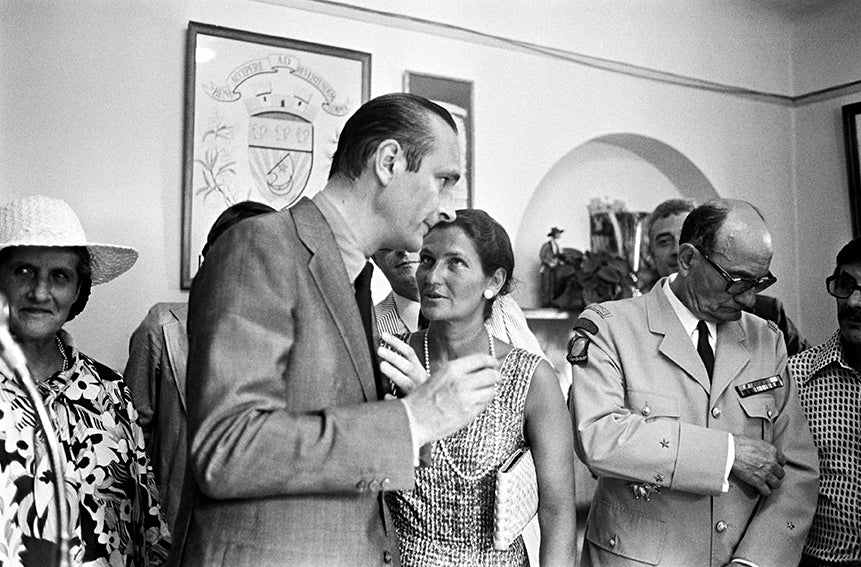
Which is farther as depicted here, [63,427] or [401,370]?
[63,427]

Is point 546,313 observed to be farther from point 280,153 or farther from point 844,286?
point 844,286

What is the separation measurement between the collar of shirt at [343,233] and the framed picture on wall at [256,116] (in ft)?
7.25

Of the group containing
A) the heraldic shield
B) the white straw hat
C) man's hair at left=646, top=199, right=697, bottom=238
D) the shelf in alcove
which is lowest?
the shelf in alcove

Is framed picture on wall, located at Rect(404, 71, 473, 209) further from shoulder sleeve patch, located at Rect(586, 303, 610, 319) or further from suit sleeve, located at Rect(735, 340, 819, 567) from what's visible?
suit sleeve, located at Rect(735, 340, 819, 567)

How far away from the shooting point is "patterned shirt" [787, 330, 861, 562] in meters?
2.27

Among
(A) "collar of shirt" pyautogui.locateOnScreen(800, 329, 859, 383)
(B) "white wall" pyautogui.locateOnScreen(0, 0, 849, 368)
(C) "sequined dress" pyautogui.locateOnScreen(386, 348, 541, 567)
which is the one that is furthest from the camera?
(B) "white wall" pyautogui.locateOnScreen(0, 0, 849, 368)

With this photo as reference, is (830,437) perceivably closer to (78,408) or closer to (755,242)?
(755,242)

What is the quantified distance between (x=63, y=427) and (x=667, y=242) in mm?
2592

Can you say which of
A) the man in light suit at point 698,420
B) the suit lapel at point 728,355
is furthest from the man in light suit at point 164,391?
the suit lapel at point 728,355

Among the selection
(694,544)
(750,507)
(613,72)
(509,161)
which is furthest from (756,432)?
(613,72)

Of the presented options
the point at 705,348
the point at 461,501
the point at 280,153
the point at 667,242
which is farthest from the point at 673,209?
the point at 461,501

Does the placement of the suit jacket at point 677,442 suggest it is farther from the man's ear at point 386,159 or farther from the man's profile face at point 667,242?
the man's profile face at point 667,242

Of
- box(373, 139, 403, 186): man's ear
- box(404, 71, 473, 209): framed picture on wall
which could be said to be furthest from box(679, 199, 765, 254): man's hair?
box(404, 71, 473, 209): framed picture on wall

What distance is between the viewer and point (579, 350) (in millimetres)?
2275
